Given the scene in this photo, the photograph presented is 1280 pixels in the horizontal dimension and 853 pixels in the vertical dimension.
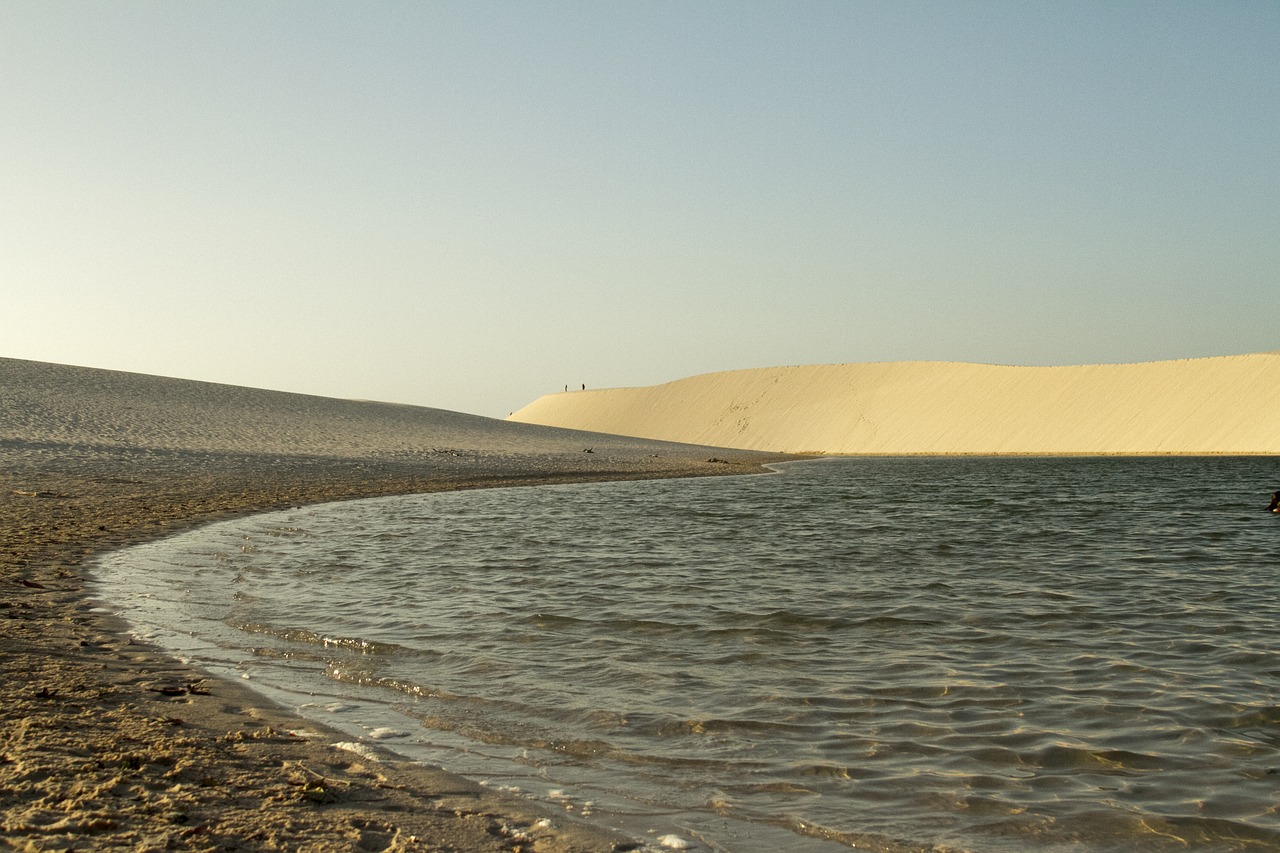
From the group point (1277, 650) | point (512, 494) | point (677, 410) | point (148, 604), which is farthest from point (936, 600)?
point (677, 410)

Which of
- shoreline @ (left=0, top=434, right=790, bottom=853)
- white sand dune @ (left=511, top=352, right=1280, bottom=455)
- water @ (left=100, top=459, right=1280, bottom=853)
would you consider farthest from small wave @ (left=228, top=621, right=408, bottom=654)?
white sand dune @ (left=511, top=352, right=1280, bottom=455)

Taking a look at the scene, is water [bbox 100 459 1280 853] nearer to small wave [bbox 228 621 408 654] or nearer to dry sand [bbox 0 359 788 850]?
small wave [bbox 228 621 408 654]

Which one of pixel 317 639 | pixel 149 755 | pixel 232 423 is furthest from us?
pixel 232 423

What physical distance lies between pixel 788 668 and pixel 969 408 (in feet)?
270

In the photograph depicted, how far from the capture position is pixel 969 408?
85500mm

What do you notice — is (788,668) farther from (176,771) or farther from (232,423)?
(232,423)

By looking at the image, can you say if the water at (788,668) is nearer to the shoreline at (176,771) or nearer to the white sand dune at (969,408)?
the shoreline at (176,771)

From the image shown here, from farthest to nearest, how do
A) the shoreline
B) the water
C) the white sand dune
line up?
the white sand dune < the water < the shoreline

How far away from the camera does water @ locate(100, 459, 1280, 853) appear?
485 centimetres

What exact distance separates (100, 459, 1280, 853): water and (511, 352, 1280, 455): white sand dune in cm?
5941

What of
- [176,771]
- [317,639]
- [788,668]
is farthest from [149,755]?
[788,668]

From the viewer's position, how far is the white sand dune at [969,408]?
68562mm

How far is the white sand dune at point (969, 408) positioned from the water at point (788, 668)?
5941cm

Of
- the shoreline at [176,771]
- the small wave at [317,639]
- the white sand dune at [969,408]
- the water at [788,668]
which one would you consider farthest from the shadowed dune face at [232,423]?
the white sand dune at [969,408]
